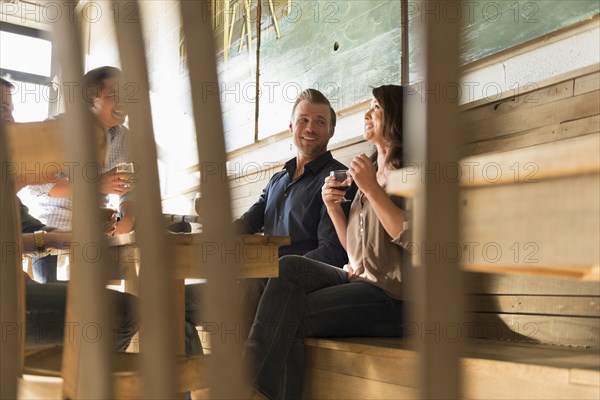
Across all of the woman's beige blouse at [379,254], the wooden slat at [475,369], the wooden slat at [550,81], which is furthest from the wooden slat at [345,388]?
the wooden slat at [550,81]

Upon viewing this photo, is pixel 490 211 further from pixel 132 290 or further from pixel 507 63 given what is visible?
pixel 132 290

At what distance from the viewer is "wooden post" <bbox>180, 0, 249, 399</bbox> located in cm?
49

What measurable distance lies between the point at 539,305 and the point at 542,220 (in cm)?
135

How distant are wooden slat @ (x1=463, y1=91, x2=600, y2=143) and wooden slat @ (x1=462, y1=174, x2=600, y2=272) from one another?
3.38 feet

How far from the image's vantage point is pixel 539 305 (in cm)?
186

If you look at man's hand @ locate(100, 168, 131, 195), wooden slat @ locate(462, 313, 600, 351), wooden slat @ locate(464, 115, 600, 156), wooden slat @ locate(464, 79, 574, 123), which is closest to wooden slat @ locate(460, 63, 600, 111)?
wooden slat @ locate(464, 79, 574, 123)

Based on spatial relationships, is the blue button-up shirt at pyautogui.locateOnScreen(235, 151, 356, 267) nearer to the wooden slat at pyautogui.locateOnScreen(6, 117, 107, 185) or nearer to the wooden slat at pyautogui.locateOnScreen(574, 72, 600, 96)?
the wooden slat at pyautogui.locateOnScreen(574, 72, 600, 96)

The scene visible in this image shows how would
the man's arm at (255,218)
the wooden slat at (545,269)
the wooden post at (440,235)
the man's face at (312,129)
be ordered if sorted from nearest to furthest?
the wooden post at (440,235) → the wooden slat at (545,269) → the man's face at (312,129) → the man's arm at (255,218)

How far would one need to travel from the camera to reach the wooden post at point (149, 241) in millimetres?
535

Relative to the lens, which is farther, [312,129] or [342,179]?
[312,129]

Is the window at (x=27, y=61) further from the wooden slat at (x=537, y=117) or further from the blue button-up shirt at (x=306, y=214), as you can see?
the wooden slat at (x=537, y=117)

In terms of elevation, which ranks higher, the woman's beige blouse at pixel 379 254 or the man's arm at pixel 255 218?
the man's arm at pixel 255 218

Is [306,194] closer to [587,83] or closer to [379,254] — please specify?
[379,254]

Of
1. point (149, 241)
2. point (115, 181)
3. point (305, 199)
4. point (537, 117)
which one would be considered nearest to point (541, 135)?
point (537, 117)
